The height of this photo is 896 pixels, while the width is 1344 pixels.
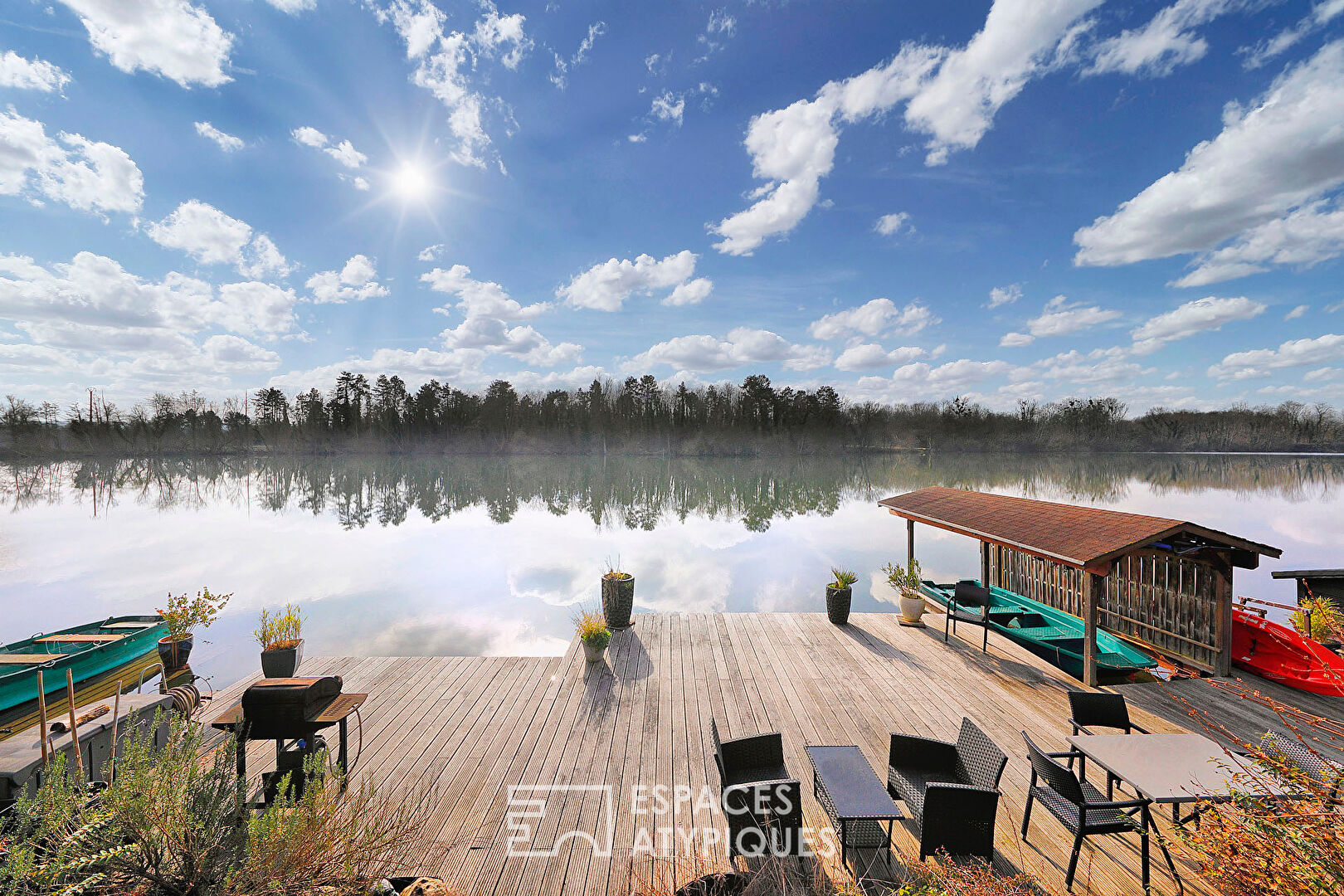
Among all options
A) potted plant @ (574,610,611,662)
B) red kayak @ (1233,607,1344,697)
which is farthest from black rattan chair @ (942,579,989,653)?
potted plant @ (574,610,611,662)

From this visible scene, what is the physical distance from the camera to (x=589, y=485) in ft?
106

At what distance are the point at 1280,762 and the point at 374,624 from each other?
35.1ft

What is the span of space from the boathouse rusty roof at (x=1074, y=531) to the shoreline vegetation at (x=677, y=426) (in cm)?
5528

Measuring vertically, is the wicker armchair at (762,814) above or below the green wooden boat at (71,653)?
above

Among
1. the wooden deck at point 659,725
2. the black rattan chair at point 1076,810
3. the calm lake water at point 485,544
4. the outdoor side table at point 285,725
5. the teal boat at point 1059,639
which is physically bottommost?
the calm lake water at point 485,544

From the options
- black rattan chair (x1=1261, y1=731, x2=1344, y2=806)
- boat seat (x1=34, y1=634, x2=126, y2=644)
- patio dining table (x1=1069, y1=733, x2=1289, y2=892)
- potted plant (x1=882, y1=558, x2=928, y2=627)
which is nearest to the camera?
black rattan chair (x1=1261, y1=731, x2=1344, y2=806)

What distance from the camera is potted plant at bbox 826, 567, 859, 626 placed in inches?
306

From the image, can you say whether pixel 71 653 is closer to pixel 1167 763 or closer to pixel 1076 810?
pixel 1076 810

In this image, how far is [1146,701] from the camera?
528cm

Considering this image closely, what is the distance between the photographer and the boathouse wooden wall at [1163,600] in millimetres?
6191

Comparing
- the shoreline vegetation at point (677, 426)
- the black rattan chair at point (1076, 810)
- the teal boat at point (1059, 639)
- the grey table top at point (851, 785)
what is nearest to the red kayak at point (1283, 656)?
the teal boat at point (1059, 639)

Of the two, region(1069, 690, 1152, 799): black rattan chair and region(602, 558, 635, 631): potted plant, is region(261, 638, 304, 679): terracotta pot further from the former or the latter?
region(1069, 690, 1152, 799): black rattan chair

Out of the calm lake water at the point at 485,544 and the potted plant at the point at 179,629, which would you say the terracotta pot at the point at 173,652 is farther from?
the calm lake water at the point at 485,544

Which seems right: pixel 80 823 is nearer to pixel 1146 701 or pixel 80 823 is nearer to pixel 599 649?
pixel 599 649
